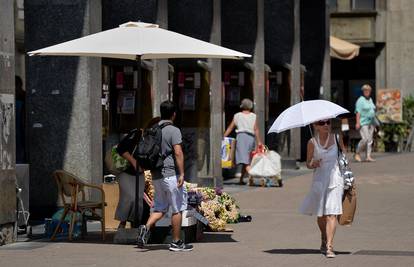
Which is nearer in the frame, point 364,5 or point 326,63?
point 326,63

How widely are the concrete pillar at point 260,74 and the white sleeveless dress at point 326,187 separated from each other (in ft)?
41.0

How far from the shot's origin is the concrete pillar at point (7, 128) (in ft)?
45.6

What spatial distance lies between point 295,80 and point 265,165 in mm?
6360

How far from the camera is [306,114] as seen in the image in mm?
12570

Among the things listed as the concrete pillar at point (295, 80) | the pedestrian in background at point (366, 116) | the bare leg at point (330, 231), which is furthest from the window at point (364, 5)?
the bare leg at point (330, 231)

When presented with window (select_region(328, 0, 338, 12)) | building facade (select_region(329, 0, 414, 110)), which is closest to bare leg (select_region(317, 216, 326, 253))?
building facade (select_region(329, 0, 414, 110))

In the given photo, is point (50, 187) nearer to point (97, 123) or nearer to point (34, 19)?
point (97, 123)

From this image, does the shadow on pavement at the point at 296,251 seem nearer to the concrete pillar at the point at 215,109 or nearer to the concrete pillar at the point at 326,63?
the concrete pillar at the point at 215,109

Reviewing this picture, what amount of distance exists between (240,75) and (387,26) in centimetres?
1504

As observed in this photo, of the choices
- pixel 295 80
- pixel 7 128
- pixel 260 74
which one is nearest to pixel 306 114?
pixel 7 128

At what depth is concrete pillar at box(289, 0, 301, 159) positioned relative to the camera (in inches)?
1112

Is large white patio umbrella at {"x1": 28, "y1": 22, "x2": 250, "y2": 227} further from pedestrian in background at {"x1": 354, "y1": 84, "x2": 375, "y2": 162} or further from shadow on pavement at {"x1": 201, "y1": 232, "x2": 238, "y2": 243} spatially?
pedestrian in background at {"x1": 354, "y1": 84, "x2": 375, "y2": 162}

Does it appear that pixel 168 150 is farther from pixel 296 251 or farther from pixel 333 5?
pixel 333 5

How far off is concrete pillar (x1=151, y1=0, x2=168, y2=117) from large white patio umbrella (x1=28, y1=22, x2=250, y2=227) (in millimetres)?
5098
